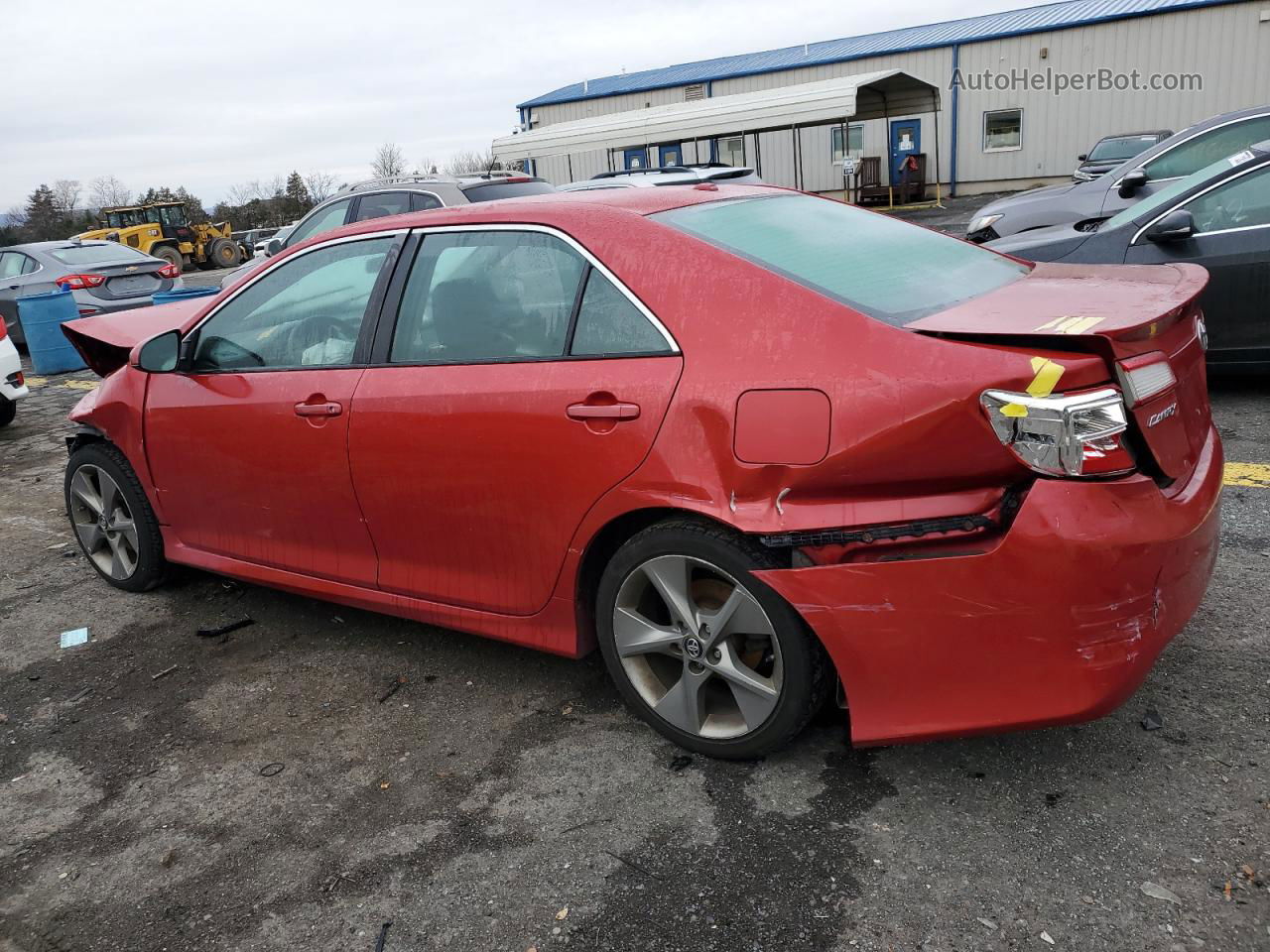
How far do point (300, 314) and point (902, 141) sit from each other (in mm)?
28201

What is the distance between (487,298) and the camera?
123 inches

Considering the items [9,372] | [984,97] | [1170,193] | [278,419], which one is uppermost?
[984,97]

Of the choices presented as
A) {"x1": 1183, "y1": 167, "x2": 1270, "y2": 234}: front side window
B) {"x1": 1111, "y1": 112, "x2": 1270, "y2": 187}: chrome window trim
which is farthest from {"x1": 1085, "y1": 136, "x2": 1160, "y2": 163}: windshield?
{"x1": 1183, "y1": 167, "x2": 1270, "y2": 234}: front side window

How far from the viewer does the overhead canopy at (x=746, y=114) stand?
72.8ft

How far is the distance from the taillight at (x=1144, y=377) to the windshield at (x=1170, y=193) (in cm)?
426

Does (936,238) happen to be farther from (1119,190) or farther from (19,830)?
(1119,190)

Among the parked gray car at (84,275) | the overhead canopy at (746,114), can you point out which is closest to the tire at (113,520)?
the parked gray car at (84,275)

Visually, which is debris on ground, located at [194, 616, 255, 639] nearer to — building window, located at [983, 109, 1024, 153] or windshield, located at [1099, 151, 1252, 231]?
windshield, located at [1099, 151, 1252, 231]

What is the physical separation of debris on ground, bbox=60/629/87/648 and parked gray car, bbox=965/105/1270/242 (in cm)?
746

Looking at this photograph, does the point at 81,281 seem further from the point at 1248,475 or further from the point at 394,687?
the point at 1248,475

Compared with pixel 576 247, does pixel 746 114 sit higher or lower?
A: higher

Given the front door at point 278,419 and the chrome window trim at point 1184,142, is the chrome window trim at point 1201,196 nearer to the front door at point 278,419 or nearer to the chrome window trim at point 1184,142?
the chrome window trim at point 1184,142

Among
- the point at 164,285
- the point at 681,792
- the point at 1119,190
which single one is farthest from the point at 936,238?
the point at 164,285

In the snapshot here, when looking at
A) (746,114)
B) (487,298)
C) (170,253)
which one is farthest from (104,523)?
(170,253)
